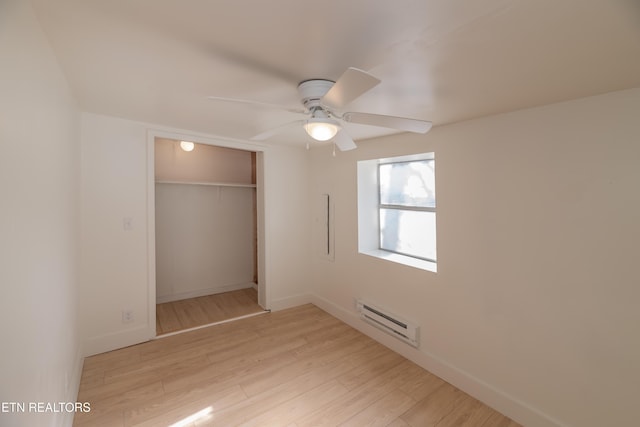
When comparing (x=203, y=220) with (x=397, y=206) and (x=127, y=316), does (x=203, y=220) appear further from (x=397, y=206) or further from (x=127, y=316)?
(x=397, y=206)

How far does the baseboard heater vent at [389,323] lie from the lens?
251cm

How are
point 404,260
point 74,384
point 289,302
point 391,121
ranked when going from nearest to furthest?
1. point 391,121
2. point 74,384
3. point 404,260
4. point 289,302

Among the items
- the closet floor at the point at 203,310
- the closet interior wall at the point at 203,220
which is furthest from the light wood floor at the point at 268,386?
the closet interior wall at the point at 203,220

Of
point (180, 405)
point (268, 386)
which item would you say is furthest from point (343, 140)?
point (180, 405)

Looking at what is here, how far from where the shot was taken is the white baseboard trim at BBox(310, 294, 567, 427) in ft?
5.90

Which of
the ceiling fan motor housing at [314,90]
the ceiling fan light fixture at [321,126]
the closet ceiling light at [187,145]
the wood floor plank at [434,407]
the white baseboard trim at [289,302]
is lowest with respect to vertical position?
the wood floor plank at [434,407]

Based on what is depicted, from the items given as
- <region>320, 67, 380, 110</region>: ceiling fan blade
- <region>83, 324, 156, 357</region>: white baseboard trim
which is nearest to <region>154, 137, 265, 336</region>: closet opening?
<region>83, 324, 156, 357</region>: white baseboard trim

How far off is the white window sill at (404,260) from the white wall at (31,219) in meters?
2.52

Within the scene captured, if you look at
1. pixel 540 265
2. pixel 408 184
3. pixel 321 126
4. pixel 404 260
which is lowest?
pixel 404 260

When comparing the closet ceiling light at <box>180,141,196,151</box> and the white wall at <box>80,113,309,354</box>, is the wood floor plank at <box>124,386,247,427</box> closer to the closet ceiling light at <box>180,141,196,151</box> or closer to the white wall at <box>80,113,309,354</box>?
the white wall at <box>80,113,309,354</box>

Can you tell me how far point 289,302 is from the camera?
12.2 ft

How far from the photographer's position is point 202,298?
4035 millimetres

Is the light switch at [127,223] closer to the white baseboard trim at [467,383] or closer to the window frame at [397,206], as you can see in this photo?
the white baseboard trim at [467,383]

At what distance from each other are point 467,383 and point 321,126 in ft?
7.37
